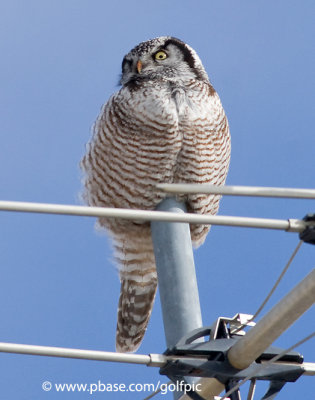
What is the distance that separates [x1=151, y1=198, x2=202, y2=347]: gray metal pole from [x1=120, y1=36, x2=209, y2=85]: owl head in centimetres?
200

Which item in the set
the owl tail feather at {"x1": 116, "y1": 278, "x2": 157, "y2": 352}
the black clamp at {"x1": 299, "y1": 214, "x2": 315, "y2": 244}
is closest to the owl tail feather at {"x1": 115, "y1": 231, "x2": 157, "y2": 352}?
the owl tail feather at {"x1": 116, "y1": 278, "x2": 157, "y2": 352}

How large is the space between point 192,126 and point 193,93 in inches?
13.5

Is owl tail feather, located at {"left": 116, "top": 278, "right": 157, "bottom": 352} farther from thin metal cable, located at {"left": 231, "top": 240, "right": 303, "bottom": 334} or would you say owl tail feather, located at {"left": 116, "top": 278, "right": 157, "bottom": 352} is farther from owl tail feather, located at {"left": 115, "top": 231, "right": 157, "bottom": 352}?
thin metal cable, located at {"left": 231, "top": 240, "right": 303, "bottom": 334}

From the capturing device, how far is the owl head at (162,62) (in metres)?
7.73

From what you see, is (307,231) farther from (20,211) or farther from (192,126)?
(192,126)

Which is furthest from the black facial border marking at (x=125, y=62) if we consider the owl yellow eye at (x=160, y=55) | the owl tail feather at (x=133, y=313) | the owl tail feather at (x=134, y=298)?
the owl tail feather at (x=133, y=313)

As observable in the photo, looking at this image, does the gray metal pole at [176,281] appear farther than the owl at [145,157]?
No

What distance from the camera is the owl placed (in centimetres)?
716

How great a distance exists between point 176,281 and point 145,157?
1.66 meters

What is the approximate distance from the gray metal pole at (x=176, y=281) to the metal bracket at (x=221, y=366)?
46.7 inches

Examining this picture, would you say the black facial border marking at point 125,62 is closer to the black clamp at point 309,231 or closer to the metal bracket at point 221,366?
the metal bracket at point 221,366

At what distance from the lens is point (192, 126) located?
283 inches

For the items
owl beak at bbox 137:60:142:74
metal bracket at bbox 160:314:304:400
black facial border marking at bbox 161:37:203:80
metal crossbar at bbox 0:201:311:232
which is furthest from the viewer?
black facial border marking at bbox 161:37:203:80

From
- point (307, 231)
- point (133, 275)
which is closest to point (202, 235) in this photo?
point (133, 275)
